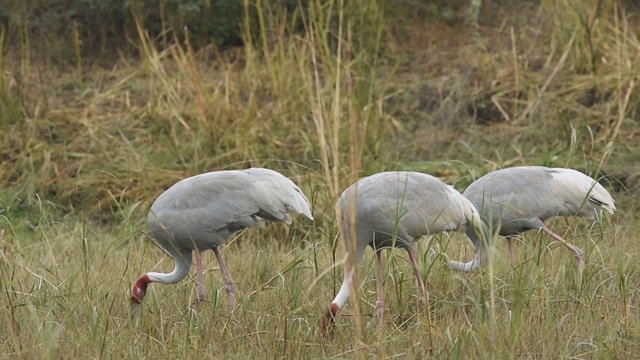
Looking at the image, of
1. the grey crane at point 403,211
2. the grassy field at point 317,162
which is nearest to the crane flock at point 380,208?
the grey crane at point 403,211

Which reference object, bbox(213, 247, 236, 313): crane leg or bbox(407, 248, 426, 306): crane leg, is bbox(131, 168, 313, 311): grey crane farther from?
bbox(407, 248, 426, 306): crane leg

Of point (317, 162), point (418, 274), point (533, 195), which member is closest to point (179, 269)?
point (418, 274)

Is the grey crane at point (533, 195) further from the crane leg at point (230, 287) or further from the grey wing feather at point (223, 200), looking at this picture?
the crane leg at point (230, 287)

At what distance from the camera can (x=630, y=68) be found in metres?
7.86

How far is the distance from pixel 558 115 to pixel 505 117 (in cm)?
70

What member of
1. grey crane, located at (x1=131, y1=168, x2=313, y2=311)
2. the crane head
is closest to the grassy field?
the crane head

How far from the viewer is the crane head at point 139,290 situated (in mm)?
4695

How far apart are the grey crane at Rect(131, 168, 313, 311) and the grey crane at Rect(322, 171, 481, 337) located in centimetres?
52

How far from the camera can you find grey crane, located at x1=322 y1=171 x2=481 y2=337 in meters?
4.55

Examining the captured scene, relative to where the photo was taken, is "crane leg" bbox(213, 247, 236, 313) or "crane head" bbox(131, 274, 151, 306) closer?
"crane head" bbox(131, 274, 151, 306)

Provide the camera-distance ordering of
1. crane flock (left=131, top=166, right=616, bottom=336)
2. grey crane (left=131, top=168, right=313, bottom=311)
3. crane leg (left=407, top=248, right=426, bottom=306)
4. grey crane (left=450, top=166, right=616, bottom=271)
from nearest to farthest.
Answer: crane leg (left=407, top=248, right=426, bottom=306)
crane flock (left=131, top=166, right=616, bottom=336)
grey crane (left=131, top=168, right=313, bottom=311)
grey crane (left=450, top=166, right=616, bottom=271)

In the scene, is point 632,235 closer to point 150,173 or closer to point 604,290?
point 604,290

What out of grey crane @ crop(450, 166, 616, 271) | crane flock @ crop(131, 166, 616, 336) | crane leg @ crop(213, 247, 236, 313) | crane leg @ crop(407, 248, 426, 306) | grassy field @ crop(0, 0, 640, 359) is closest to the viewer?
grassy field @ crop(0, 0, 640, 359)

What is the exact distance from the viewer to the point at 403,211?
15.3 ft
